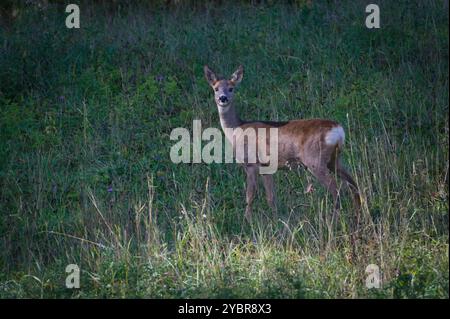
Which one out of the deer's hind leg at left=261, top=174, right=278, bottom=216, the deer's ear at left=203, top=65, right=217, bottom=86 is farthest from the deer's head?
the deer's hind leg at left=261, top=174, right=278, bottom=216

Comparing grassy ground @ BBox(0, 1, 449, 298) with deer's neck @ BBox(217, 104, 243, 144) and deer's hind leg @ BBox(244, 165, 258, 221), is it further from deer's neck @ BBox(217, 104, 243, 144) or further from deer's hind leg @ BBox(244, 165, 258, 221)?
deer's neck @ BBox(217, 104, 243, 144)

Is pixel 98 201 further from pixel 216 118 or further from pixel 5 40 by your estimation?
pixel 5 40

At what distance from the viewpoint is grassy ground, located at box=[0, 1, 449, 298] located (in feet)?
20.0

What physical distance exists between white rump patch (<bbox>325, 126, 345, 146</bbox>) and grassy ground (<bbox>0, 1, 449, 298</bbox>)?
0.49 ft

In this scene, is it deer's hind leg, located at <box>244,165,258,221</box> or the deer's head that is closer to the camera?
deer's hind leg, located at <box>244,165,258,221</box>

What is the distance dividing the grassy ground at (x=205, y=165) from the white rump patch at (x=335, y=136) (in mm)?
149

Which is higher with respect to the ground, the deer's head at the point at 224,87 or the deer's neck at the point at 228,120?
the deer's head at the point at 224,87

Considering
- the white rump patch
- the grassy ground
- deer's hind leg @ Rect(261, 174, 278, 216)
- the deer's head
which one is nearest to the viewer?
the grassy ground

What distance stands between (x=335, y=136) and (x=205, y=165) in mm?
1629

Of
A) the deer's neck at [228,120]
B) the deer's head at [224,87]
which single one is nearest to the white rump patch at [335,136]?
the deer's neck at [228,120]

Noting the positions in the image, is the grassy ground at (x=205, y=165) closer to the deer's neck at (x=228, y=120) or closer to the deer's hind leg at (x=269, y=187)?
the deer's hind leg at (x=269, y=187)

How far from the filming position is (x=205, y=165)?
351 inches

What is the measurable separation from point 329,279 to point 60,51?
674 cm

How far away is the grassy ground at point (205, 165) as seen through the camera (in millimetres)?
6094
